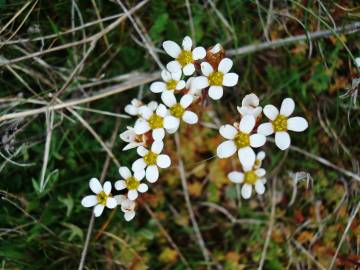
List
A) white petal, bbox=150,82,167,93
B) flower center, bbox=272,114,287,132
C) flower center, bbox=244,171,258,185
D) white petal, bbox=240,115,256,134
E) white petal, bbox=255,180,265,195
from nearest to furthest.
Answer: white petal, bbox=240,115,256,134 < flower center, bbox=272,114,287,132 < white petal, bbox=150,82,167,93 < white petal, bbox=255,180,265,195 < flower center, bbox=244,171,258,185

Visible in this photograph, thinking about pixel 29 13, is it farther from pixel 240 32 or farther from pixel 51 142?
pixel 240 32

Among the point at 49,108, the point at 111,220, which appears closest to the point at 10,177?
the point at 49,108

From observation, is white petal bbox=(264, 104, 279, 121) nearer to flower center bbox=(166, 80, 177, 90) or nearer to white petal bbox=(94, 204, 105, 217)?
flower center bbox=(166, 80, 177, 90)

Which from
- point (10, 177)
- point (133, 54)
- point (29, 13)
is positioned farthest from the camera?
point (133, 54)

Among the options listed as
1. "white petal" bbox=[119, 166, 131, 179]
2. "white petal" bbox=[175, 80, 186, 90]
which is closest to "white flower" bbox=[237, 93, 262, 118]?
"white petal" bbox=[175, 80, 186, 90]

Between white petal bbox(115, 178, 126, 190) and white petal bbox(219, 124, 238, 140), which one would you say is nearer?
white petal bbox(219, 124, 238, 140)

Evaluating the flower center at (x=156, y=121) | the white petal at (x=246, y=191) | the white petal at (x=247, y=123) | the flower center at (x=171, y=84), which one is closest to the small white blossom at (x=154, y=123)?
the flower center at (x=156, y=121)

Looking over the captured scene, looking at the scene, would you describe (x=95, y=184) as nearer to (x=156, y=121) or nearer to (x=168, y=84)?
(x=156, y=121)
